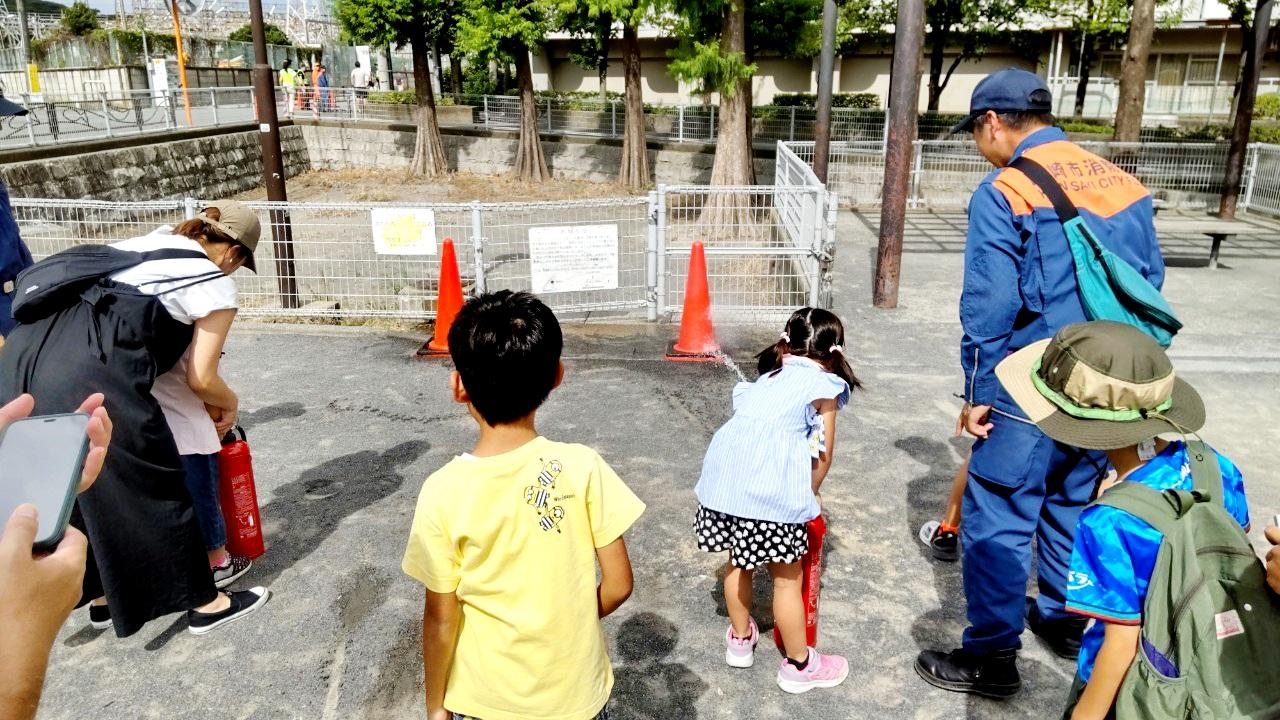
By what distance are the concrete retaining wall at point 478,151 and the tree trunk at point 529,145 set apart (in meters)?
0.73

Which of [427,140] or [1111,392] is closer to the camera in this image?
[1111,392]

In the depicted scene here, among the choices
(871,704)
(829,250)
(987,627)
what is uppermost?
(829,250)

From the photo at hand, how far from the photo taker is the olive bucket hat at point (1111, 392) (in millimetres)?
2018

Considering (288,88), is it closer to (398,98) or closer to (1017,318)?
(398,98)

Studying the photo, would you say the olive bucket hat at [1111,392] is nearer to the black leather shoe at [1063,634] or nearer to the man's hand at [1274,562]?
the man's hand at [1274,562]

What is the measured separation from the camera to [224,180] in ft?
70.6

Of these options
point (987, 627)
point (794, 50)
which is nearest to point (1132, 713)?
point (987, 627)

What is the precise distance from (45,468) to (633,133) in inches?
854

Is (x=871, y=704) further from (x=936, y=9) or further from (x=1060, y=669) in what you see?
(x=936, y=9)

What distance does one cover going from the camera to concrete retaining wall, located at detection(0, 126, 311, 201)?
49.1 feet

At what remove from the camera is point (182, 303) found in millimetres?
3227

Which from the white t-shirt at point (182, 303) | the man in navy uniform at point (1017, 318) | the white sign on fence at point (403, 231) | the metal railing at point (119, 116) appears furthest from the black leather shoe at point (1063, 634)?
the metal railing at point (119, 116)

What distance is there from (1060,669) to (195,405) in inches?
Answer: 139

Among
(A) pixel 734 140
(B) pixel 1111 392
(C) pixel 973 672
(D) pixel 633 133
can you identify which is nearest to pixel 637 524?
(C) pixel 973 672
